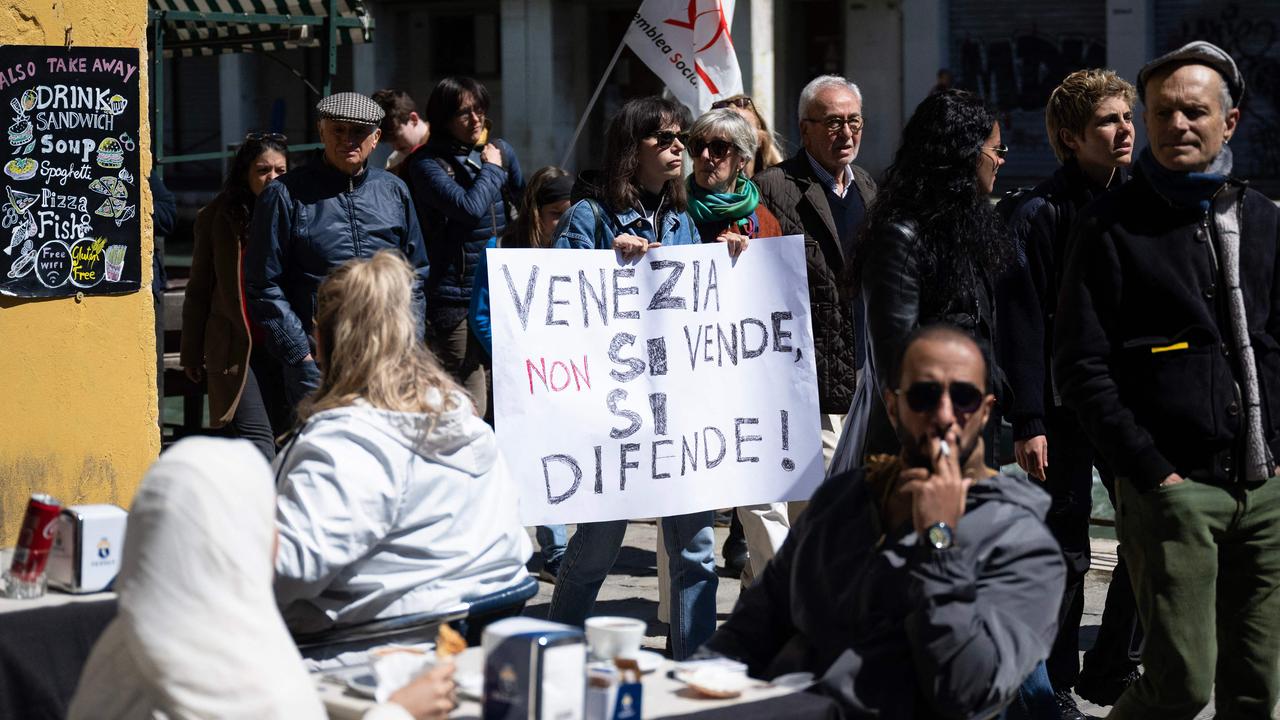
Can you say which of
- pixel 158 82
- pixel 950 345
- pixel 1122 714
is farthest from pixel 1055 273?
pixel 158 82

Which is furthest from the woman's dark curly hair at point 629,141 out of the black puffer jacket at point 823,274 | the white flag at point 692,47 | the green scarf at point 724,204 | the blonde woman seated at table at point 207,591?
the white flag at point 692,47

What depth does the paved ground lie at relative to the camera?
20.8 feet

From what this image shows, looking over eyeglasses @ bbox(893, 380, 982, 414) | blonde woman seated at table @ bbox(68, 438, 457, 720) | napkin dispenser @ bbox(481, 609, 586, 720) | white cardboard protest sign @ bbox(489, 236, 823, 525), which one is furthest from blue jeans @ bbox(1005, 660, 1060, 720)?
blonde woman seated at table @ bbox(68, 438, 457, 720)

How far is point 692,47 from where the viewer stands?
8969mm

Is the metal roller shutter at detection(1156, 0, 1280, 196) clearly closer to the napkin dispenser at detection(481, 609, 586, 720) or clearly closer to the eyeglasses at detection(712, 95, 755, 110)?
the eyeglasses at detection(712, 95, 755, 110)

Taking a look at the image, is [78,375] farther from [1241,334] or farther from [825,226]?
[1241,334]

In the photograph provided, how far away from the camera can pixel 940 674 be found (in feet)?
9.97

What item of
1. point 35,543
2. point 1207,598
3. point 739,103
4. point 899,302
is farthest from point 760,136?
point 35,543

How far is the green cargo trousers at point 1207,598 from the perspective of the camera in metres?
4.01

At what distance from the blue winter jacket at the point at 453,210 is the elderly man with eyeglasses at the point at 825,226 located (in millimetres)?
1583

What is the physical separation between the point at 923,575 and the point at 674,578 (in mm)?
2427

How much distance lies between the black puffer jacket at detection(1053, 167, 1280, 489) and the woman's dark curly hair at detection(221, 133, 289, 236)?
14.3 ft

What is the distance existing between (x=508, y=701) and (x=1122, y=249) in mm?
2200

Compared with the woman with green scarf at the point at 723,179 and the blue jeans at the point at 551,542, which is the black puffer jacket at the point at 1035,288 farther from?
the blue jeans at the point at 551,542
